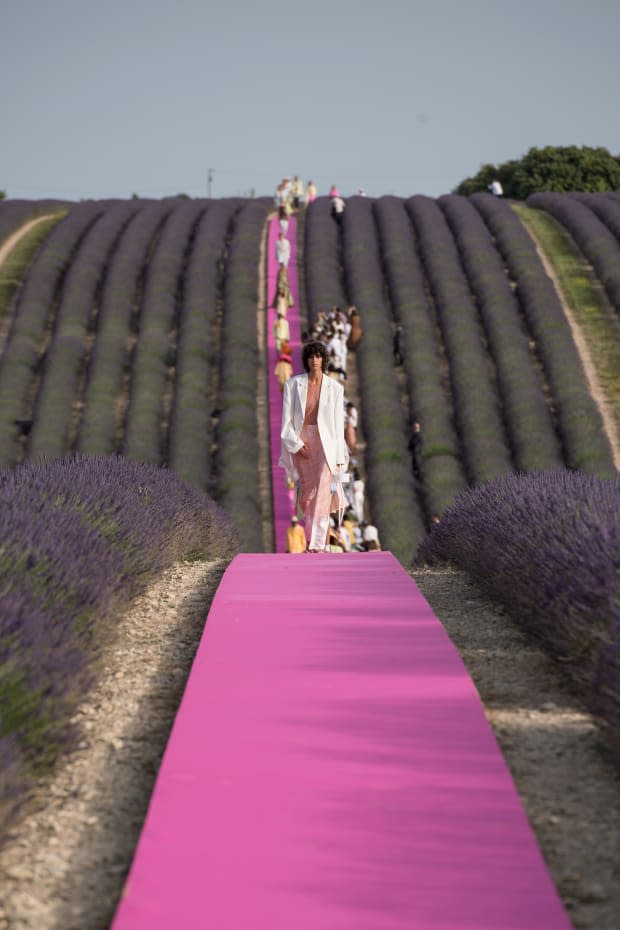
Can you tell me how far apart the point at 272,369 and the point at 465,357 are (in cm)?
482

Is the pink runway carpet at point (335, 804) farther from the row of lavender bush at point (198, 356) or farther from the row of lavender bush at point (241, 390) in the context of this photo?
the row of lavender bush at point (198, 356)

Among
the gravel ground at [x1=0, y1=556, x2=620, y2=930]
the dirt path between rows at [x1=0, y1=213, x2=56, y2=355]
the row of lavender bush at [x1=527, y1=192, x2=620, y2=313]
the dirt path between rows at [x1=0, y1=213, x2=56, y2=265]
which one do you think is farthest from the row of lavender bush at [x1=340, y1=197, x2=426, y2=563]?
the gravel ground at [x1=0, y1=556, x2=620, y2=930]

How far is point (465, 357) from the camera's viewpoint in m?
26.9

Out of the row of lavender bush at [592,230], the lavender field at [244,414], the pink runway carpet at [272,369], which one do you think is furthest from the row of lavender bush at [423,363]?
the row of lavender bush at [592,230]

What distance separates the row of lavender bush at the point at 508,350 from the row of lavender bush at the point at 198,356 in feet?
20.7

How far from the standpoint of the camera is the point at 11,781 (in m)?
3.30

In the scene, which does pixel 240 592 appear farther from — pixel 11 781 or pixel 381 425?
pixel 381 425

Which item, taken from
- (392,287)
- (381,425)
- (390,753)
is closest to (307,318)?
(392,287)

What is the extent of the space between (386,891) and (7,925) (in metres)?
0.98

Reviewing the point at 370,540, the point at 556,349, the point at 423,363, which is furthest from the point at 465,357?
the point at 370,540

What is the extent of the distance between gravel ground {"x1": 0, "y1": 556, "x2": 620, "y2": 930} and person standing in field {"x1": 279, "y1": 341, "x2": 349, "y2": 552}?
361 cm

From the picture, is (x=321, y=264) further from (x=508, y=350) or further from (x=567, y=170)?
(x=567, y=170)

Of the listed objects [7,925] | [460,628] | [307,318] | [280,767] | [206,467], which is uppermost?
[307,318]

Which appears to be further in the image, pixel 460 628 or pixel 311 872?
pixel 460 628
